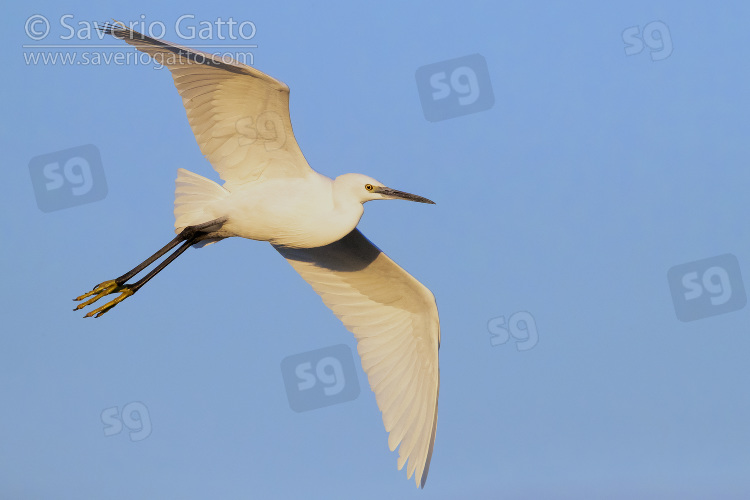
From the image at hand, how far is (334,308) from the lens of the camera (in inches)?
354

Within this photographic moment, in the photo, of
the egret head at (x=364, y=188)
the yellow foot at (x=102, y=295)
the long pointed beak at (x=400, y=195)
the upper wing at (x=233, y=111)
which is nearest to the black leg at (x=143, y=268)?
the yellow foot at (x=102, y=295)

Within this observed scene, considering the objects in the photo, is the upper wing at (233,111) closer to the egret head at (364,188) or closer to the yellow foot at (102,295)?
the egret head at (364,188)

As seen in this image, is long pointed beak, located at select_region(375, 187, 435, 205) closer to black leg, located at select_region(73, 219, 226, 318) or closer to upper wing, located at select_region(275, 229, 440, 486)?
upper wing, located at select_region(275, 229, 440, 486)

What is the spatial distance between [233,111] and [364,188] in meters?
1.20

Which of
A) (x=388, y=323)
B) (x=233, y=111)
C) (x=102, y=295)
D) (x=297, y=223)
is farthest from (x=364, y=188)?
(x=102, y=295)

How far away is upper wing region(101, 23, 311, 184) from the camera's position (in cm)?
697

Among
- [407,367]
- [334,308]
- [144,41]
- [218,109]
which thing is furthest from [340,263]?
[144,41]

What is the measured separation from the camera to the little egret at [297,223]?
734 cm

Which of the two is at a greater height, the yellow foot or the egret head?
the egret head

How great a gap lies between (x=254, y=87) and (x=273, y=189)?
2.91 feet

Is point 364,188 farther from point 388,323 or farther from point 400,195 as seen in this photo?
point 388,323

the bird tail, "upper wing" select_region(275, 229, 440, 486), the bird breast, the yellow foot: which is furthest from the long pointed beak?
the yellow foot

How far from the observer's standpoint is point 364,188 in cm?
760

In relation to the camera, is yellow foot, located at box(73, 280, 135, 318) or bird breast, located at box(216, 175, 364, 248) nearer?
bird breast, located at box(216, 175, 364, 248)
